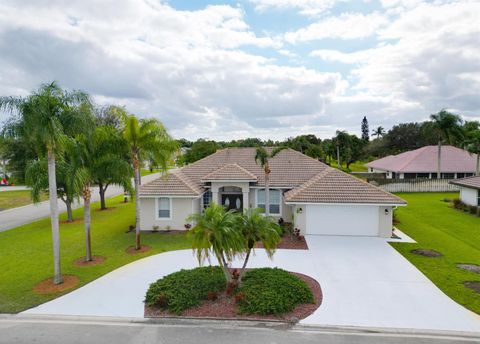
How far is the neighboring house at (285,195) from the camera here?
1819 centimetres

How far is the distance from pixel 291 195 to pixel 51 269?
13.0 metres

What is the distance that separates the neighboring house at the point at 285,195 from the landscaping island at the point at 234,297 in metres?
7.20

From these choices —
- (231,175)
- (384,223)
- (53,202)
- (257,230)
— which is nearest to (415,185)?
(384,223)

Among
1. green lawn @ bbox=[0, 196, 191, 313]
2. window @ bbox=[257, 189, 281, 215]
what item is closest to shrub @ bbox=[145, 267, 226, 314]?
green lawn @ bbox=[0, 196, 191, 313]

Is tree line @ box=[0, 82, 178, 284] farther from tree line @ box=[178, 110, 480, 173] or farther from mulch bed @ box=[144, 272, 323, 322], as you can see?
tree line @ box=[178, 110, 480, 173]

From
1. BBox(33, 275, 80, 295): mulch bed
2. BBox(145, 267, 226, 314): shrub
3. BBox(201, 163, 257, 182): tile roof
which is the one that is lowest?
BBox(33, 275, 80, 295): mulch bed

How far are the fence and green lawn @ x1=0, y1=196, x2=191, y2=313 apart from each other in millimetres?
27152

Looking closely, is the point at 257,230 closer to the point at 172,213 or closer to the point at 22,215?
the point at 172,213

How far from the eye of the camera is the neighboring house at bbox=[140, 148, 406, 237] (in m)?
18.2

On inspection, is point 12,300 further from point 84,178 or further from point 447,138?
point 447,138

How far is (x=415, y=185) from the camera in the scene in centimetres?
3634

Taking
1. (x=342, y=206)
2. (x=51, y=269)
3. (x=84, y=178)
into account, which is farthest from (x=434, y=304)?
(x=51, y=269)

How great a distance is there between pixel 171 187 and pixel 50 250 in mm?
7457

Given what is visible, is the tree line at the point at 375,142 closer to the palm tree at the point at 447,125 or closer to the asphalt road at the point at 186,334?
the palm tree at the point at 447,125
